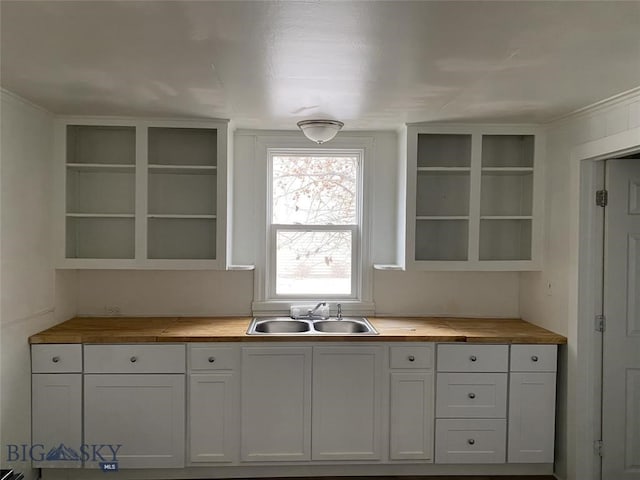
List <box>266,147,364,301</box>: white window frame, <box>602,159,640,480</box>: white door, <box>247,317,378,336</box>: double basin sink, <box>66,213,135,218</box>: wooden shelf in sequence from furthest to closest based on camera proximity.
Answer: <box>266,147,364,301</box>: white window frame
<box>247,317,378,336</box>: double basin sink
<box>66,213,135,218</box>: wooden shelf
<box>602,159,640,480</box>: white door

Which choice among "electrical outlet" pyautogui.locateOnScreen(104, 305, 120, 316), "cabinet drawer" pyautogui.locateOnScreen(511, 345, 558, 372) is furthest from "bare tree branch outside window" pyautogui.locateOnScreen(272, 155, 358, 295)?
"cabinet drawer" pyautogui.locateOnScreen(511, 345, 558, 372)

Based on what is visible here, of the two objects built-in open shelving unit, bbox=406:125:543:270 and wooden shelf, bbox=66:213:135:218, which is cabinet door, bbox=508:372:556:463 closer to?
built-in open shelving unit, bbox=406:125:543:270

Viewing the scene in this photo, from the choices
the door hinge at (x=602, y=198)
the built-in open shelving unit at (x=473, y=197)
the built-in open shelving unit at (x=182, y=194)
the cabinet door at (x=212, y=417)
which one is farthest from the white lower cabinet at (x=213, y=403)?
the door hinge at (x=602, y=198)

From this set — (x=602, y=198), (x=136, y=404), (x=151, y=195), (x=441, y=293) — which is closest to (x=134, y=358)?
(x=136, y=404)

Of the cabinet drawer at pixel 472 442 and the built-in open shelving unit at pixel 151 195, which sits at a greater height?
the built-in open shelving unit at pixel 151 195

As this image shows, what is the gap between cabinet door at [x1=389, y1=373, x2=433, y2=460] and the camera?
3367mm

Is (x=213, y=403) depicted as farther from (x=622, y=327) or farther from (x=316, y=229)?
(x=622, y=327)

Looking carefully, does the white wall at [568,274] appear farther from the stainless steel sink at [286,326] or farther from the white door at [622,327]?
the stainless steel sink at [286,326]

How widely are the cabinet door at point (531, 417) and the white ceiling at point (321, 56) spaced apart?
1709 millimetres

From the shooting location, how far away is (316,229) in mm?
4043

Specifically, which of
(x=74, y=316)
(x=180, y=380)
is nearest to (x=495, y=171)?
(x=180, y=380)

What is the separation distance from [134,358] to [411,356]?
1.74 metres

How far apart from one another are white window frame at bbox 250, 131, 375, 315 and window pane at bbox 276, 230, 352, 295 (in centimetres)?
7

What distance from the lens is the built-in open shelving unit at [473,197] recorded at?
3666 mm
